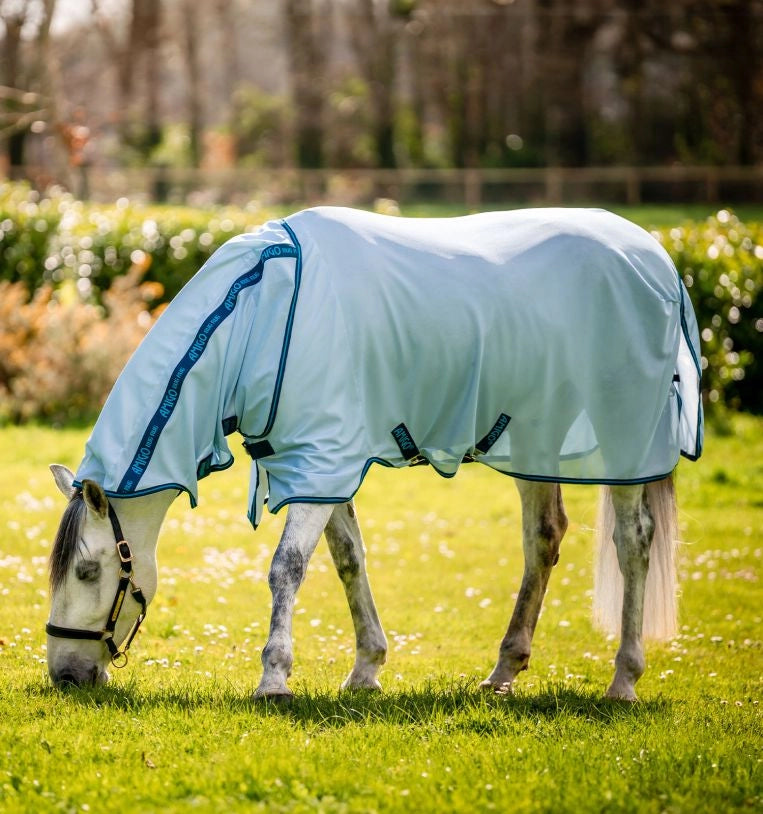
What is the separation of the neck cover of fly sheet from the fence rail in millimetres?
26167

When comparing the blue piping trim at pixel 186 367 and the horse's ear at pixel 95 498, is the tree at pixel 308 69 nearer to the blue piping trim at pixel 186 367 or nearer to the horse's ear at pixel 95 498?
the blue piping trim at pixel 186 367

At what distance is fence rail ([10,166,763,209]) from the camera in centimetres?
3164

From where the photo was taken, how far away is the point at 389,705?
15.4ft

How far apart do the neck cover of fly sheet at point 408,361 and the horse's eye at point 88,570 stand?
0.33 meters

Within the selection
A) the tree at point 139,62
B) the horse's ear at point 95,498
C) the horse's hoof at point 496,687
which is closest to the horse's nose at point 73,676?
the horse's ear at point 95,498

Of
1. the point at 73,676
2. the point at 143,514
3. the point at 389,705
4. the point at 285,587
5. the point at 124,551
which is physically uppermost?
the point at 143,514

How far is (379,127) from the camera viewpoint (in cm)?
4247

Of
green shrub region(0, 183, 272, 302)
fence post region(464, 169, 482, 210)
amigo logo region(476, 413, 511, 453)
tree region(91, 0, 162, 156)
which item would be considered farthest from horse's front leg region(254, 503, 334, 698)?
tree region(91, 0, 162, 156)

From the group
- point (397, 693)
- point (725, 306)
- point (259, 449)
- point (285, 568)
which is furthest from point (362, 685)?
point (725, 306)

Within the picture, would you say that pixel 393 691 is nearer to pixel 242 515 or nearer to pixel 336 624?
Answer: pixel 336 624

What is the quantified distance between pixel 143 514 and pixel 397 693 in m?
1.35

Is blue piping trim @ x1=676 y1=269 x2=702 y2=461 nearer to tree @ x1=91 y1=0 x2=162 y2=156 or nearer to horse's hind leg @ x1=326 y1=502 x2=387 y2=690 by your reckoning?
horse's hind leg @ x1=326 y1=502 x2=387 y2=690

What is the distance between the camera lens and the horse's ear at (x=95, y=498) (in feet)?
14.7

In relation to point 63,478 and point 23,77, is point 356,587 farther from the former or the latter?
point 23,77
